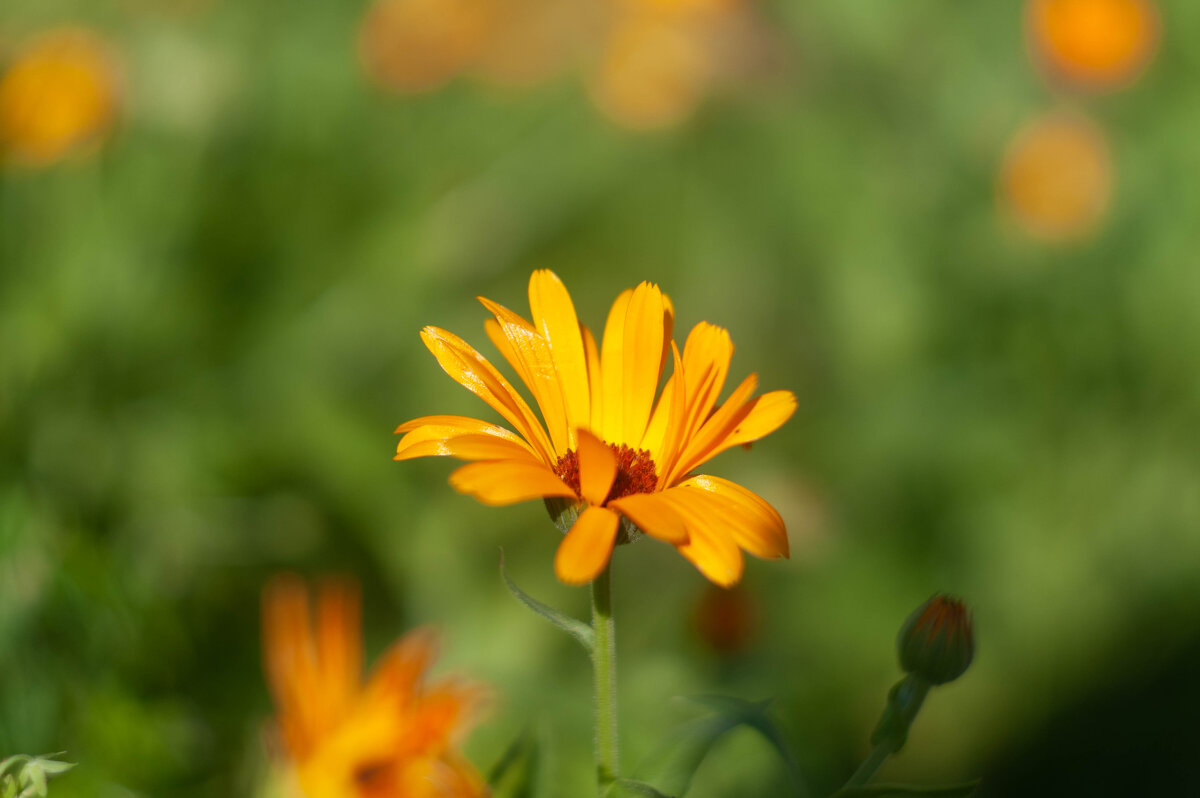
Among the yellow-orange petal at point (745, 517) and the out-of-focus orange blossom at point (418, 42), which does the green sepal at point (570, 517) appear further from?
the out-of-focus orange blossom at point (418, 42)

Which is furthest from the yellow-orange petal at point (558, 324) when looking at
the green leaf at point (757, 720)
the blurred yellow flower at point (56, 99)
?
the blurred yellow flower at point (56, 99)

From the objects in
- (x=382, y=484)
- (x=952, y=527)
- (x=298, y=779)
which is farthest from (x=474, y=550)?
(x=952, y=527)

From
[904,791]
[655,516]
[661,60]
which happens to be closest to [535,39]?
[661,60]

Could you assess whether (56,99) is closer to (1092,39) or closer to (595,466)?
(595,466)

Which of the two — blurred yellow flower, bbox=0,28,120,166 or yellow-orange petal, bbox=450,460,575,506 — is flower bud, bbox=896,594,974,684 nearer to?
yellow-orange petal, bbox=450,460,575,506

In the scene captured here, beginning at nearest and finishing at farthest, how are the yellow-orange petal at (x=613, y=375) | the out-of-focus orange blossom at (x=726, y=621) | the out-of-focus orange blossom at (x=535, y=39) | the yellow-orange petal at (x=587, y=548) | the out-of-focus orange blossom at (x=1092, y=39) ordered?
the yellow-orange petal at (x=587, y=548) → the yellow-orange petal at (x=613, y=375) → the out-of-focus orange blossom at (x=726, y=621) → the out-of-focus orange blossom at (x=1092, y=39) → the out-of-focus orange blossom at (x=535, y=39)

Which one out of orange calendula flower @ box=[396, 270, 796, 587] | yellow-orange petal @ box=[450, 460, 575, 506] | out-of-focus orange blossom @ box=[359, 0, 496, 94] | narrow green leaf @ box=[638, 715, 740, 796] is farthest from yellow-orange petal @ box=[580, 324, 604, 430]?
out-of-focus orange blossom @ box=[359, 0, 496, 94]
